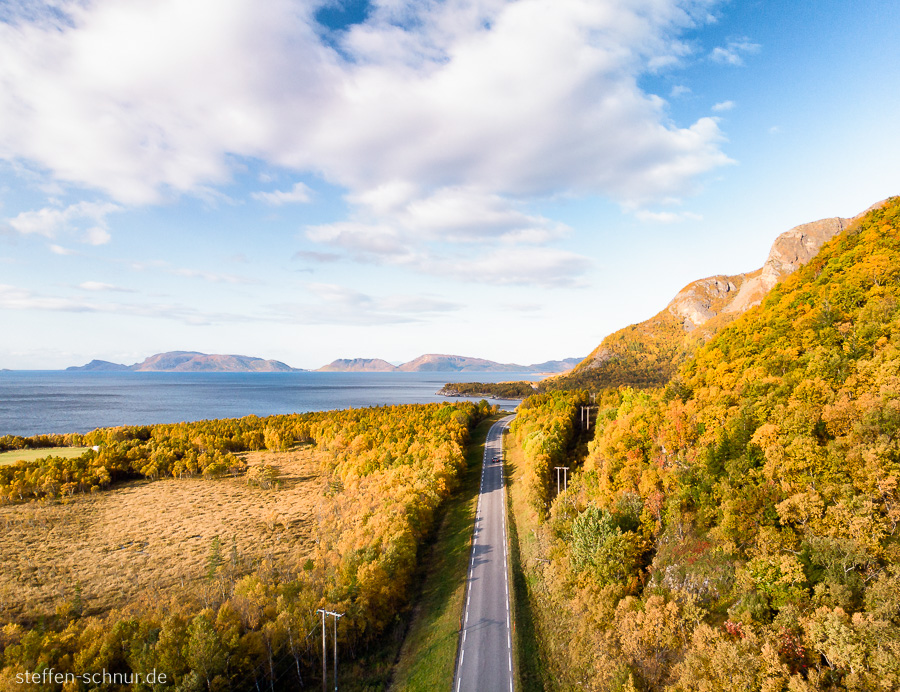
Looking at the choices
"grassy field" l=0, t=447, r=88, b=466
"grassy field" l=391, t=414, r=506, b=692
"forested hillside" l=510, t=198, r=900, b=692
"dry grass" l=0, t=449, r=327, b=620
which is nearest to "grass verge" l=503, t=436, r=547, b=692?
"forested hillside" l=510, t=198, r=900, b=692

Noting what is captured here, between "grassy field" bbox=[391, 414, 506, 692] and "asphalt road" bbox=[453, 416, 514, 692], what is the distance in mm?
932

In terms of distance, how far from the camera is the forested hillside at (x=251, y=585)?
2909cm

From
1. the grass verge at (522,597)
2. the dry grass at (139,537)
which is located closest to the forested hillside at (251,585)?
the dry grass at (139,537)

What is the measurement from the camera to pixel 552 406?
106 metres

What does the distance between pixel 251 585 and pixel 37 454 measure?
106629mm

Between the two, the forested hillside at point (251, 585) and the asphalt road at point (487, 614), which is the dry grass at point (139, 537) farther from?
the asphalt road at point (487, 614)

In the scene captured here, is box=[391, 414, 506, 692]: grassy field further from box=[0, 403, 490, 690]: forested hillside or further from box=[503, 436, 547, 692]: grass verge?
box=[503, 436, 547, 692]: grass verge

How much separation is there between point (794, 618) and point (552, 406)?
82.1 m

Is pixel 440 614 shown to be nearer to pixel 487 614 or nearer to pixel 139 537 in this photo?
pixel 487 614

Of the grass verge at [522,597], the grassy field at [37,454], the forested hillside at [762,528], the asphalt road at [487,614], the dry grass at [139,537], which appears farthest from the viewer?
the grassy field at [37,454]

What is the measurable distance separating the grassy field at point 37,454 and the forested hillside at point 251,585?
38.6 ft

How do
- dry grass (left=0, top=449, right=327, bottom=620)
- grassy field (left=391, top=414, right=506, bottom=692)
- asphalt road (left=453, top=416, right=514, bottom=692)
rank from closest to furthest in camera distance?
1. asphalt road (left=453, top=416, right=514, bottom=692)
2. grassy field (left=391, top=414, right=506, bottom=692)
3. dry grass (left=0, top=449, right=327, bottom=620)

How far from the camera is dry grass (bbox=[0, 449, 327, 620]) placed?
45969 mm

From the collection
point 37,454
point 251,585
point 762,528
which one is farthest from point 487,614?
point 37,454
